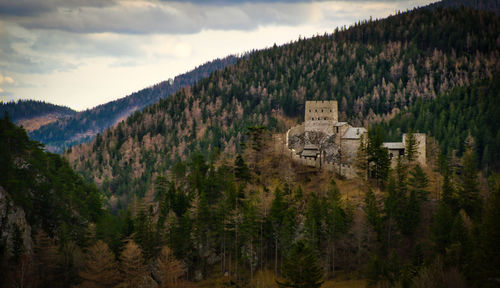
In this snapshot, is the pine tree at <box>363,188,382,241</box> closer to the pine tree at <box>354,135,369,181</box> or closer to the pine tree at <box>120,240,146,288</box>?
the pine tree at <box>354,135,369,181</box>

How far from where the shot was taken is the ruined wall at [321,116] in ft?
293

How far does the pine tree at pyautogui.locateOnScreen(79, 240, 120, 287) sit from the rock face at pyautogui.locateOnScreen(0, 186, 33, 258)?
38.0 ft

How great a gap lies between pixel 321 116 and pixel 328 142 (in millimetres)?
6265

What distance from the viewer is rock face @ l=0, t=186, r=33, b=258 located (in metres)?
73.8

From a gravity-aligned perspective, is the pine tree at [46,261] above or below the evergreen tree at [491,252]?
below

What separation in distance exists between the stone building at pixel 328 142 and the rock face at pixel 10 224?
153ft

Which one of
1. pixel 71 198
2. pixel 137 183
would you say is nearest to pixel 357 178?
pixel 71 198

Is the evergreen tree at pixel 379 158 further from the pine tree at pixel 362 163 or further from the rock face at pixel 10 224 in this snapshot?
the rock face at pixel 10 224

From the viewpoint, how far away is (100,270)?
69.0 m

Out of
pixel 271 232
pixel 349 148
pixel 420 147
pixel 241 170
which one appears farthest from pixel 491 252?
pixel 241 170

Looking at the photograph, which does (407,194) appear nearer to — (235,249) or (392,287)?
(392,287)

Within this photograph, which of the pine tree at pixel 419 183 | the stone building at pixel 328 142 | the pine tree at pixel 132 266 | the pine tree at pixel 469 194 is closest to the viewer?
the pine tree at pixel 469 194

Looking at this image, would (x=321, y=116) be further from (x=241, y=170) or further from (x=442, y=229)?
(x=442, y=229)

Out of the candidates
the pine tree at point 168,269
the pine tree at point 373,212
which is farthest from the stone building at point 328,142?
the pine tree at point 168,269
